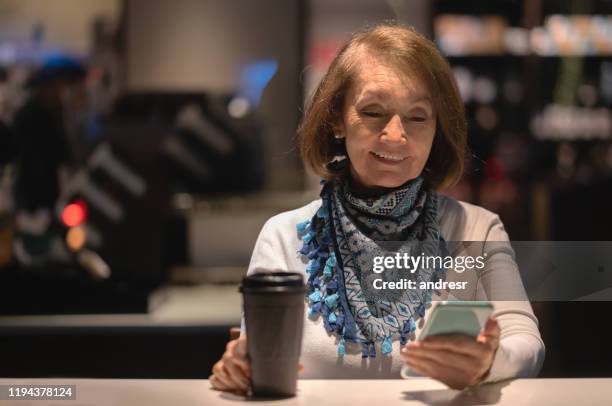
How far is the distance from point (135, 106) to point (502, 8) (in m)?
2.80

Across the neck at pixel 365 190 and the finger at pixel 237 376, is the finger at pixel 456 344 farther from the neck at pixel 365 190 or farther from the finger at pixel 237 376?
the neck at pixel 365 190

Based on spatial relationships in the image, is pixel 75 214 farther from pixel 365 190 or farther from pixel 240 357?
pixel 240 357

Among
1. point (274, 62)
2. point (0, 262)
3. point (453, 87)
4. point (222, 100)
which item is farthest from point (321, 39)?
point (453, 87)

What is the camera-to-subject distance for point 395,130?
4.91ft

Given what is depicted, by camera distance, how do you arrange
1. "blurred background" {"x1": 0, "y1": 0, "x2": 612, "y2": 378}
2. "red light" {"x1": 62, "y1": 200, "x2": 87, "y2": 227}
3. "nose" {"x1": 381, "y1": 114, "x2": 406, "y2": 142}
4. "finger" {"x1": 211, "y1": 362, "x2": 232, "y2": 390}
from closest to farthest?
"finger" {"x1": 211, "y1": 362, "x2": 232, "y2": 390} → "nose" {"x1": 381, "y1": 114, "x2": 406, "y2": 142} → "blurred background" {"x1": 0, "y1": 0, "x2": 612, "y2": 378} → "red light" {"x1": 62, "y1": 200, "x2": 87, "y2": 227}

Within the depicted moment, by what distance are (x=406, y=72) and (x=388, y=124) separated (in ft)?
0.30

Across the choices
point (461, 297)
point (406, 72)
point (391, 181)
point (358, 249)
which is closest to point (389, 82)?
point (406, 72)

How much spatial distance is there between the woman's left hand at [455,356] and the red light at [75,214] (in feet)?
8.78

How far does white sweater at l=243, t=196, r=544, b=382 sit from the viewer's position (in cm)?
139

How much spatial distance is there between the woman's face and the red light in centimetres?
233

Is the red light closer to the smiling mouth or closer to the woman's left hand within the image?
the smiling mouth

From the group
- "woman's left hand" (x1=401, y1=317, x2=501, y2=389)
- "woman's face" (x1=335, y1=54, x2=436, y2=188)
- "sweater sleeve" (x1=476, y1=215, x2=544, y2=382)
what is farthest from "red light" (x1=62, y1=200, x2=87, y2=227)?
"woman's left hand" (x1=401, y1=317, x2=501, y2=389)

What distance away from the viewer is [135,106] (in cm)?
404

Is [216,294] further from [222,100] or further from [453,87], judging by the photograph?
[453,87]
